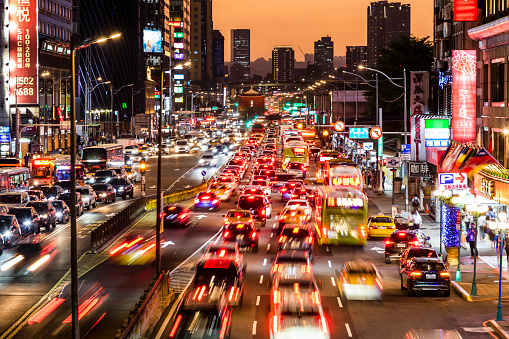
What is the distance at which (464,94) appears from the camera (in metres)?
40.3

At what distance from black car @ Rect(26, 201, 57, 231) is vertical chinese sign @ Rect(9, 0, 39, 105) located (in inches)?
1597

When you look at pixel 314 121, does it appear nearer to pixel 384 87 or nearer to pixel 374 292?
pixel 384 87

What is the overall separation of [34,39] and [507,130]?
5947 cm

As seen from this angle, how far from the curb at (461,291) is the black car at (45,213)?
23.7 m

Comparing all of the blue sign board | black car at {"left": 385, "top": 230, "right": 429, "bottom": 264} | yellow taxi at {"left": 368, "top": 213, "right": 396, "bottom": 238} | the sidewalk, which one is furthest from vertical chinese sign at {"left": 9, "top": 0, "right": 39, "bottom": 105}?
black car at {"left": 385, "top": 230, "right": 429, "bottom": 264}

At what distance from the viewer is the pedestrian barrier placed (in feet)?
60.2

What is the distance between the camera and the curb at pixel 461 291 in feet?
88.7

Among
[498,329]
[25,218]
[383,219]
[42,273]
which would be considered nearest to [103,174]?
[25,218]

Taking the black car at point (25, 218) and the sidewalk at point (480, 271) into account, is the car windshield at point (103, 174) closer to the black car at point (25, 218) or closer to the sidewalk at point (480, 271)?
the black car at point (25, 218)

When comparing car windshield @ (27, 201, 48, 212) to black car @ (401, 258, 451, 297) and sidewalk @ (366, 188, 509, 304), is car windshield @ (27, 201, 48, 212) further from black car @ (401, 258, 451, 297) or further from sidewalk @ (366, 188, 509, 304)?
black car @ (401, 258, 451, 297)

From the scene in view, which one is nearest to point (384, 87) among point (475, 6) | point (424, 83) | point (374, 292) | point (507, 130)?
point (424, 83)

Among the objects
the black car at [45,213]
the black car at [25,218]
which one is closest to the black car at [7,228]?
the black car at [25,218]

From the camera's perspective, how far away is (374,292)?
88.6 feet

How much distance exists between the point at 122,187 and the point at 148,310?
138 ft
